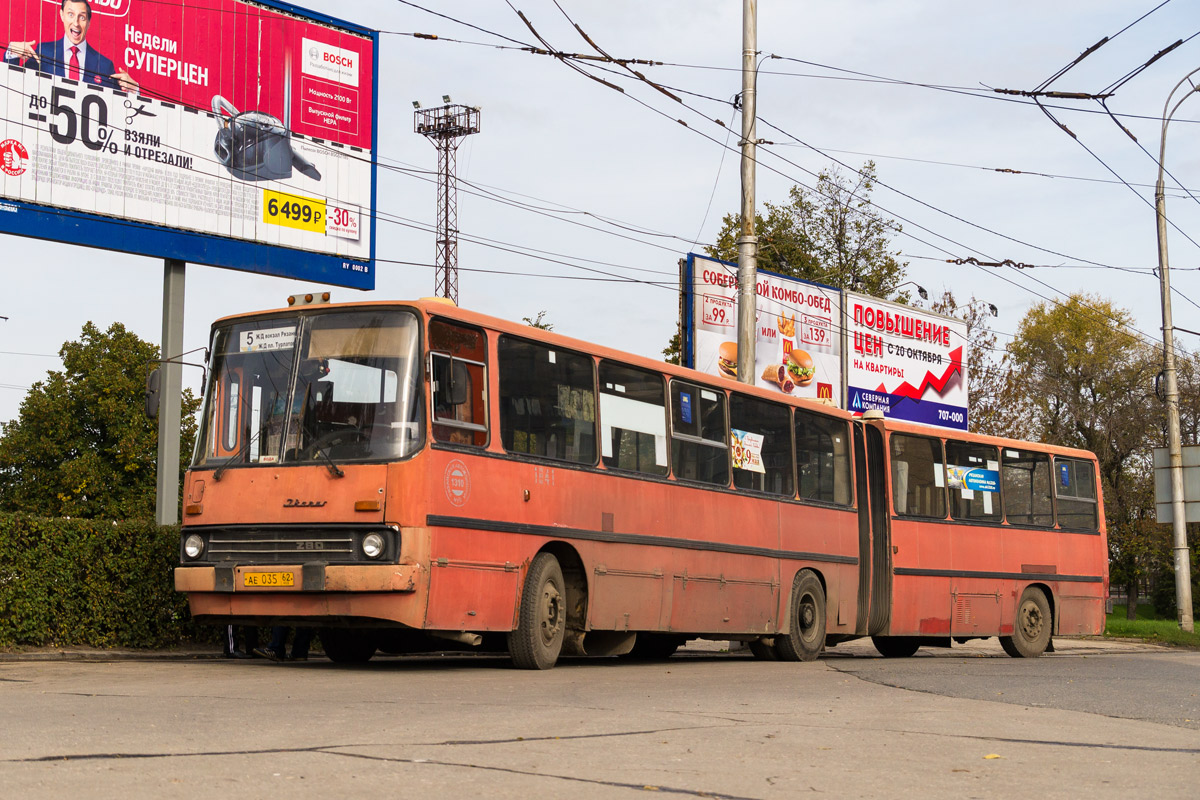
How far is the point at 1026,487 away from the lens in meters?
22.1

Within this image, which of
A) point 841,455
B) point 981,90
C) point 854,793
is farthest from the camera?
point 981,90

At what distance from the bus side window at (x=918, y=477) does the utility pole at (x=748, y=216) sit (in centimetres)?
285

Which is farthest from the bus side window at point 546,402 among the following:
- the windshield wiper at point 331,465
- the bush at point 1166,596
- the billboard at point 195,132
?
the bush at point 1166,596

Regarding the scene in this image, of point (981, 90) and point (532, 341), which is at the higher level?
point (981, 90)

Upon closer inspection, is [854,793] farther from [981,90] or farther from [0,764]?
[981,90]

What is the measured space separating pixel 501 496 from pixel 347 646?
269 centimetres

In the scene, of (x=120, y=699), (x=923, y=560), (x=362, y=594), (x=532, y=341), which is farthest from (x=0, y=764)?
(x=923, y=560)

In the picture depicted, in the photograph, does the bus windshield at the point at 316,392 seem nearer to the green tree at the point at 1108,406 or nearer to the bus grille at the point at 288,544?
the bus grille at the point at 288,544

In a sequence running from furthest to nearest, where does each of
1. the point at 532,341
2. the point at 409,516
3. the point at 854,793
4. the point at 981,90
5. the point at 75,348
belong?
the point at 75,348 → the point at 981,90 → the point at 532,341 → the point at 409,516 → the point at 854,793

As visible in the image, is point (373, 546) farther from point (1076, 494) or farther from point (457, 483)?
point (1076, 494)

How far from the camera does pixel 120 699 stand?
30.4 feet

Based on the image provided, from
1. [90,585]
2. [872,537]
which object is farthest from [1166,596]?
[90,585]

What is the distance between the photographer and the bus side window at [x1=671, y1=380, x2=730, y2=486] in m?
15.6

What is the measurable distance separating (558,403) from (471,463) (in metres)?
1.48
